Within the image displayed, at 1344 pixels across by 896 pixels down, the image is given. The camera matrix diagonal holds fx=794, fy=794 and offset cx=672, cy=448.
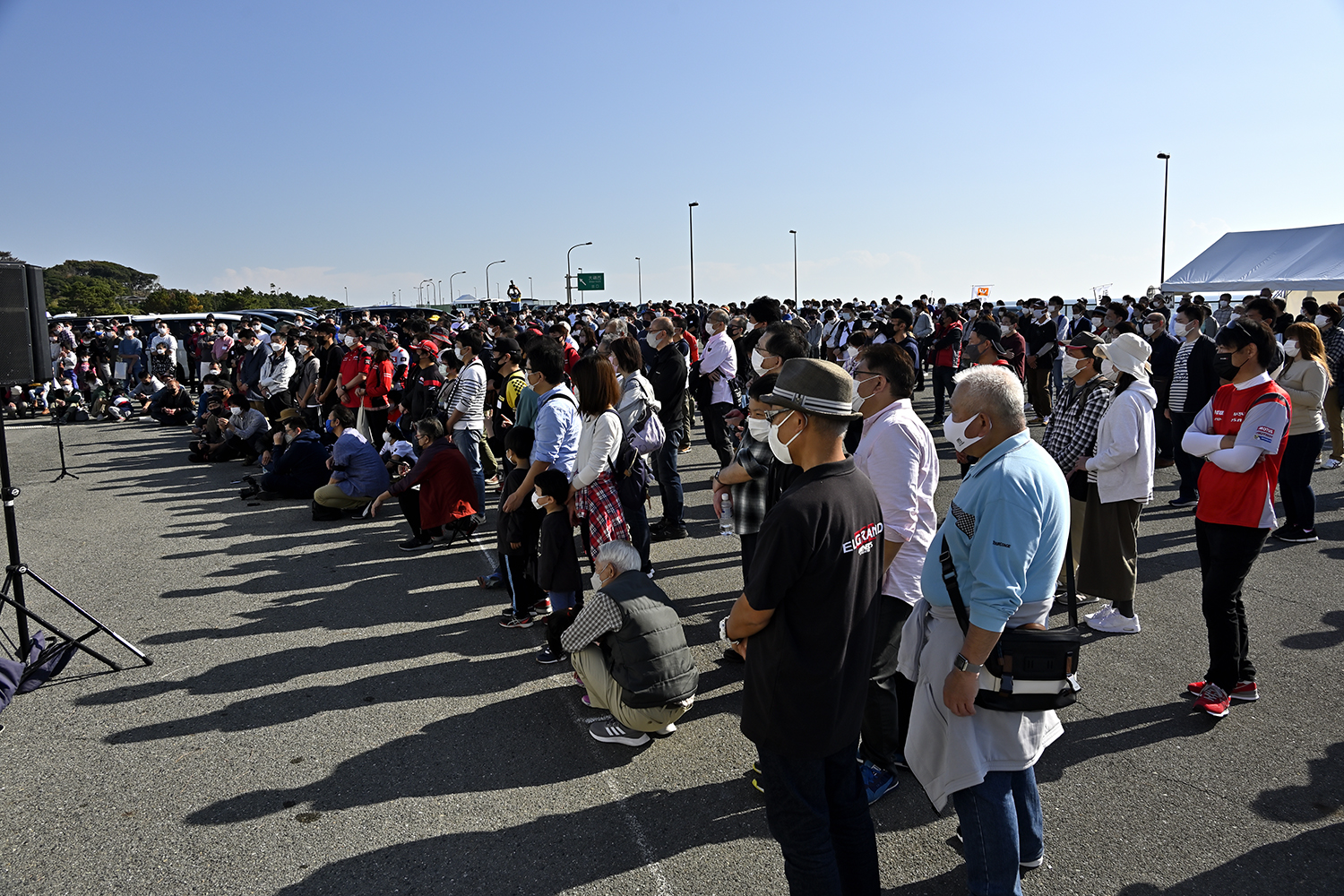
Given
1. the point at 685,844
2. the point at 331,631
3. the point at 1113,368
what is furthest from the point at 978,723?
the point at 331,631

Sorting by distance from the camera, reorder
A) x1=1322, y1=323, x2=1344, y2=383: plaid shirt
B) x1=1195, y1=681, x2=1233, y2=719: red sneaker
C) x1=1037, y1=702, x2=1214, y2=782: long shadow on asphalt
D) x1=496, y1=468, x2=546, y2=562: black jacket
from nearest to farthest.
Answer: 1. x1=1037, y1=702, x2=1214, y2=782: long shadow on asphalt
2. x1=1195, y1=681, x2=1233, y2=719: red sneaker
3. x1=496, y1=468, x2=546, y2=562: black jacket
4. x1=1322, y1=323, x2=1344, y2=383: plaid shirt

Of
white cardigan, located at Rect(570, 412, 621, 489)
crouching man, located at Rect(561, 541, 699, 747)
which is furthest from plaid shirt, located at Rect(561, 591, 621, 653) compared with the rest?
A: white cardigan, located at Rect(570, 412, 621, 489)

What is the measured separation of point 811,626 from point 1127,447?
340 cm

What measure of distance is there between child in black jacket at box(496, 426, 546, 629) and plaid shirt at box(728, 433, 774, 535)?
1.71 meters

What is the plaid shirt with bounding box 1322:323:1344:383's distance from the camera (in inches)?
372

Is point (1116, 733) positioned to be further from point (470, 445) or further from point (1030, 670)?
point (470, 445)

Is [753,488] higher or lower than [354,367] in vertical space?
lower

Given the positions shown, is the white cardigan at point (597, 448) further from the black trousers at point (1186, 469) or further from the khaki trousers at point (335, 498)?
the black trousers at point (1186, 469)

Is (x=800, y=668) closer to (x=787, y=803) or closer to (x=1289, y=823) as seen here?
(x=787, y=803)

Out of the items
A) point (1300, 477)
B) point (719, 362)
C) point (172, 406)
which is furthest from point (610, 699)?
point (172, 406)

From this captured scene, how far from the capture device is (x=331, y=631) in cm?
565

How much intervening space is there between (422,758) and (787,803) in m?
2.22

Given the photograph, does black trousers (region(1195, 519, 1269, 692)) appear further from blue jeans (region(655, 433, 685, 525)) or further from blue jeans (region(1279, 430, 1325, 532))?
blue jeans (region(655, 433, 685, 525))

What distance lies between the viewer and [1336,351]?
31.2ft
